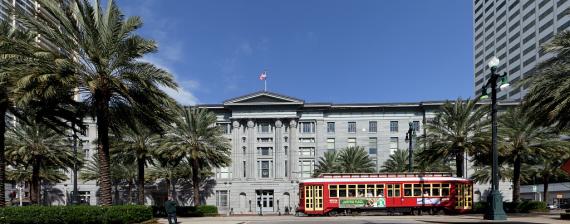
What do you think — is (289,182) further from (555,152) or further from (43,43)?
(43,43)

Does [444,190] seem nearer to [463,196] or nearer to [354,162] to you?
[463,196]

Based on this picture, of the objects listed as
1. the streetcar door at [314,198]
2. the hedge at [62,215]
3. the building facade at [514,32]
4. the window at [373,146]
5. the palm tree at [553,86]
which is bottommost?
the streetcar door at [314,198]

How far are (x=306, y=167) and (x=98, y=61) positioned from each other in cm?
6264

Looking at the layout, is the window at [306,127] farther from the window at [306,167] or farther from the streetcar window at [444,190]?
the streetcar window at [444,190]

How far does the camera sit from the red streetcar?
38688mm

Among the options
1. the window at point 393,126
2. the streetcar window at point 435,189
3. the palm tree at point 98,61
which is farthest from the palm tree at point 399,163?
the palm tree at point 98,61

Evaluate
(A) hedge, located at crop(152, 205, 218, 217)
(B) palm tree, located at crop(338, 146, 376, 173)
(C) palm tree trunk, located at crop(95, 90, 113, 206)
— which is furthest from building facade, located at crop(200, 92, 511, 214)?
(C) palm tree trunk, located at crop(95, 90, 113, 206)

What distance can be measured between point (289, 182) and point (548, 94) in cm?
5889

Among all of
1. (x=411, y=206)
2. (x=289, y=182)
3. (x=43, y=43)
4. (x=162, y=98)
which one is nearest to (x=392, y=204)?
(x=411, y=206)

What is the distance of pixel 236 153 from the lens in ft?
270

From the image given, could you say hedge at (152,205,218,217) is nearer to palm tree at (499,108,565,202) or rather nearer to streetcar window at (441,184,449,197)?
streetcar window at (441,184,449,197)

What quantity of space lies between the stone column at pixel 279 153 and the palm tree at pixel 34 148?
40544 mm

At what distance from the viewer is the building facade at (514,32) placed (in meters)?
121

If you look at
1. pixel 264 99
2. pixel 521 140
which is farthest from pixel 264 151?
pixel 521 140
